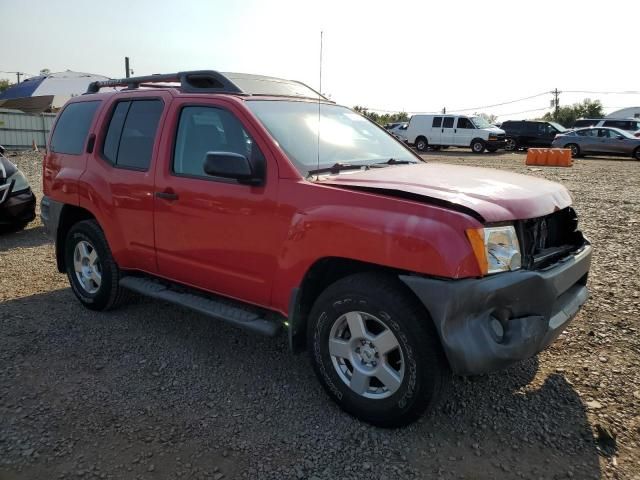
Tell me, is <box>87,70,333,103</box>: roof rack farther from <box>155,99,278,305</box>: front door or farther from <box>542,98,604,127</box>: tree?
<box>542,98,604,127</box>: tree

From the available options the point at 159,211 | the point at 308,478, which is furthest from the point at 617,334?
the point at 159,211

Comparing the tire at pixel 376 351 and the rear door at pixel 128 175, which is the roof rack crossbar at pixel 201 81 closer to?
the rear door at pixel 128 175

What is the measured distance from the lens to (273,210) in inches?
128

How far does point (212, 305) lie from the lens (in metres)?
3.74

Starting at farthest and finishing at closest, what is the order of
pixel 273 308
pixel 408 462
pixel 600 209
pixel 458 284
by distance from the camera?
pixel 600 209 → pixel 273 308 → pixel 408 462 → pixel 458 284

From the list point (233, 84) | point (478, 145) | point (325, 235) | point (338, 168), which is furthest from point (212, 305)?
point (478, 145)

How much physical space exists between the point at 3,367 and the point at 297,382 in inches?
83.0

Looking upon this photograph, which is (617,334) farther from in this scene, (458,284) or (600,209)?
(600,209)

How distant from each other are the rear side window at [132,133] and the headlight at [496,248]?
2660mm

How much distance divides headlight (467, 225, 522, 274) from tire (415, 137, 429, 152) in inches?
1028

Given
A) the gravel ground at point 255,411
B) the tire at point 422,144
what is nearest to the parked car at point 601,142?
the tire at point 422,144

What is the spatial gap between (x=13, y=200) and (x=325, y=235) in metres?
6.50

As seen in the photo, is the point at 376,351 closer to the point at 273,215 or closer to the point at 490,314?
the point at 490,314

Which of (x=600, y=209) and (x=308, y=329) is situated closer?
(x=308, y=329)
